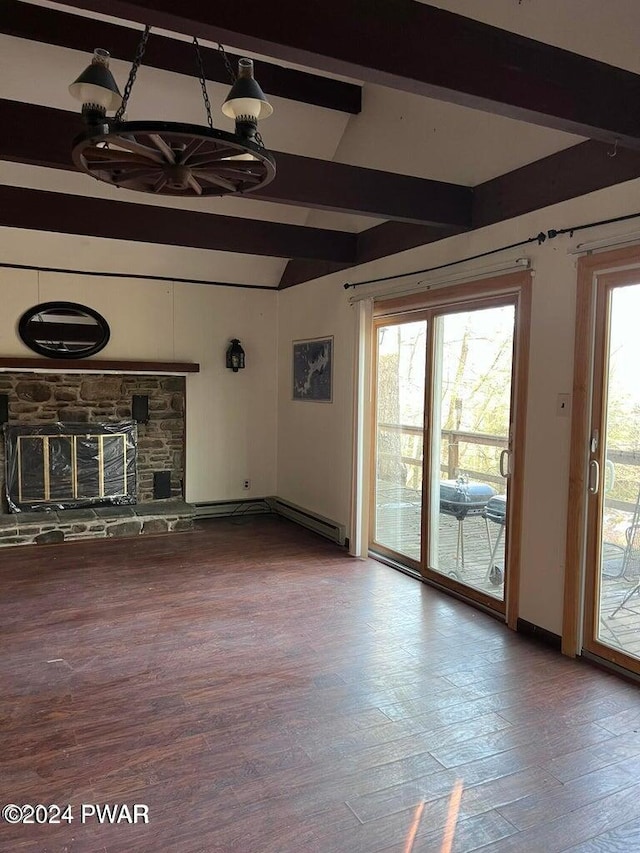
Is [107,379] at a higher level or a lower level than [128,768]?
higher

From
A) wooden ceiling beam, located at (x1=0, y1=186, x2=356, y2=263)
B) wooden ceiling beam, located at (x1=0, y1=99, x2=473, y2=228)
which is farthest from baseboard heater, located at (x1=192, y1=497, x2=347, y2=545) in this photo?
wooden ceiling beam, located at (x1=0, y1=99, x2=473, y2=228)

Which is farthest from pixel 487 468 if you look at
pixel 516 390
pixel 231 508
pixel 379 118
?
pixel 231 508

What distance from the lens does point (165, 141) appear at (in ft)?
7.22

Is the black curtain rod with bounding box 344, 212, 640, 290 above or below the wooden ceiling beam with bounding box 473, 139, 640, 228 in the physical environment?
below

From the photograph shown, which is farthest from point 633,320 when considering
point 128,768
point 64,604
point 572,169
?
point 64,604

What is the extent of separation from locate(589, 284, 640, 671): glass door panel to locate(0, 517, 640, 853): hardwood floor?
28cm

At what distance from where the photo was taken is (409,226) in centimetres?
461

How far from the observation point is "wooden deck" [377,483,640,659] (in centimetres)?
318

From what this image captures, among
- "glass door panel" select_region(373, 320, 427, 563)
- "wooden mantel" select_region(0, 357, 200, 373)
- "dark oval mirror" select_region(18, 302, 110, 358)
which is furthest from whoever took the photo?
"dark oval mirror" select_region(18, 302, 110, 358)

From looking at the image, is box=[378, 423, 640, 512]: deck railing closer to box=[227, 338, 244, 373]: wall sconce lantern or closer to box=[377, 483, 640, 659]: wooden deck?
box=[377, 483, 640, 659]: wooden deck

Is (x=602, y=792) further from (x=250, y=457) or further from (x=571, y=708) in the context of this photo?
(x=250, y=457)

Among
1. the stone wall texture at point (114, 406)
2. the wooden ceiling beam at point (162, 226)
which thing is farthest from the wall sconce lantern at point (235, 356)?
the wooden ceiling beam at point (162, 226)

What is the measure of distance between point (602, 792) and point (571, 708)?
582 mm

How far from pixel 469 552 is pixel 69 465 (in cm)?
385
